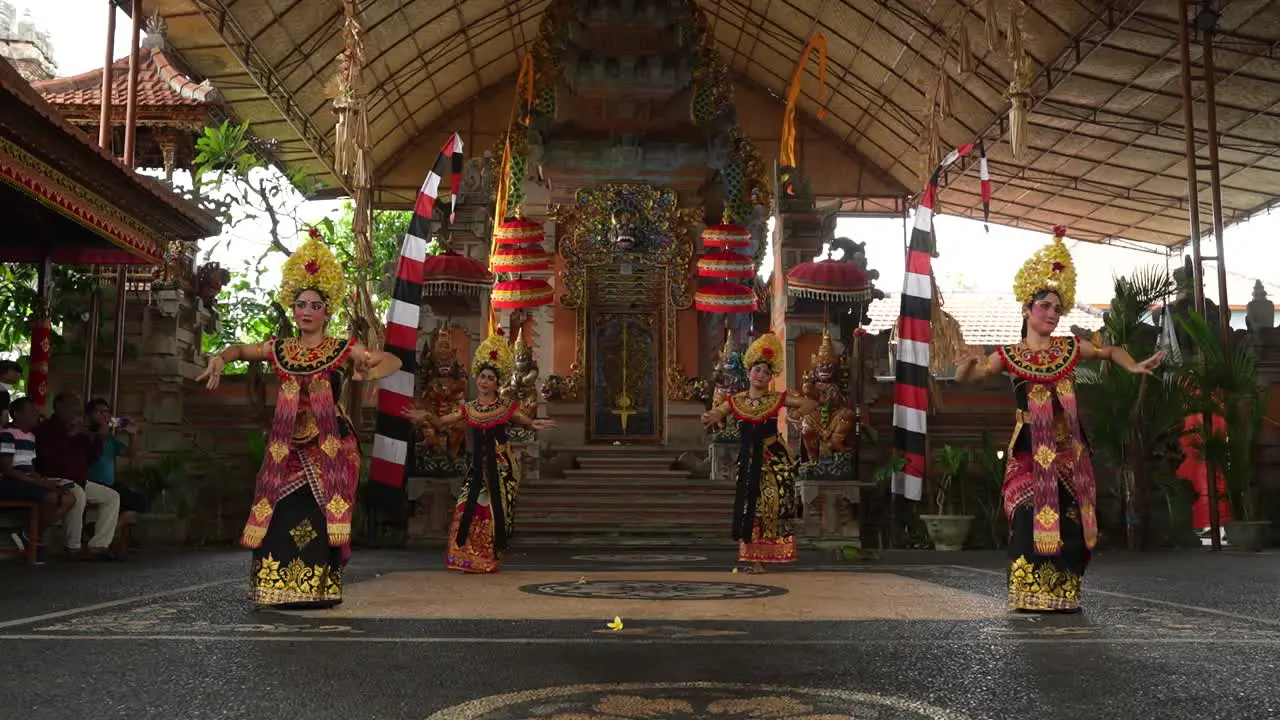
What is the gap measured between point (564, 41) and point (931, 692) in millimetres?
13620

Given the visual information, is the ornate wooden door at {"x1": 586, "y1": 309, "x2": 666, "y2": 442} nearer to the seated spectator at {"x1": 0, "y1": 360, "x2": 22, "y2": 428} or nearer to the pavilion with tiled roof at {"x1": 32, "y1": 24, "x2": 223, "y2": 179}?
the pavilion with tiled roof at {"x1": 32, "y1": 24, "x2": 223, "y2": 179}

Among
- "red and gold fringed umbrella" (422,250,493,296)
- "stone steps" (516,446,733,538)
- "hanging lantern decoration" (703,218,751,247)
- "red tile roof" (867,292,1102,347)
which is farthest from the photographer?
"red tile roof" (867,292,1102,347)

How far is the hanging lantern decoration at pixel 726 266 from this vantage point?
15750mm

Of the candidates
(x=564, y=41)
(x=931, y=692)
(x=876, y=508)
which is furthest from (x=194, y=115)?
(x=931, y=692)

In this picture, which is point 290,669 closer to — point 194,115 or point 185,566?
point 185,566

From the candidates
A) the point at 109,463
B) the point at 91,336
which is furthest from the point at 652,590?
the point at 91,336

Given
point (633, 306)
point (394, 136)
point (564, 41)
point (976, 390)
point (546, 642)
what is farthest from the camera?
point (394, 136)

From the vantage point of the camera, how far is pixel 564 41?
607 inches

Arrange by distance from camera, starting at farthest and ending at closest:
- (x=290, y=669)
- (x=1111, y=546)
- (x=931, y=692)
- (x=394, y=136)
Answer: (x=394, y=136) < (x=1111, y=546) < (x=290, y=669) < (x=931, y=692)

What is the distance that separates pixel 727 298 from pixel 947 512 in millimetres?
5021

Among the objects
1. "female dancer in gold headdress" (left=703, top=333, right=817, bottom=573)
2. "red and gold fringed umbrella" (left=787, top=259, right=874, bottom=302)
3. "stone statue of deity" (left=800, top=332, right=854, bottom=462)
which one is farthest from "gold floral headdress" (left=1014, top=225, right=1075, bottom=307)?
"red and gold fringed umbrella" (left=787, top=259, right=874, bottom=302)

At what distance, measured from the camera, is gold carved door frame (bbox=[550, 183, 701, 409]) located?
17188 millimetres

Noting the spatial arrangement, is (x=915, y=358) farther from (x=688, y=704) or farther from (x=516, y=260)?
(x=516, y=260)

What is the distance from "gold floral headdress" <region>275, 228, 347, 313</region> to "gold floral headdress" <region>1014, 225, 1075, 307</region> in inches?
133
